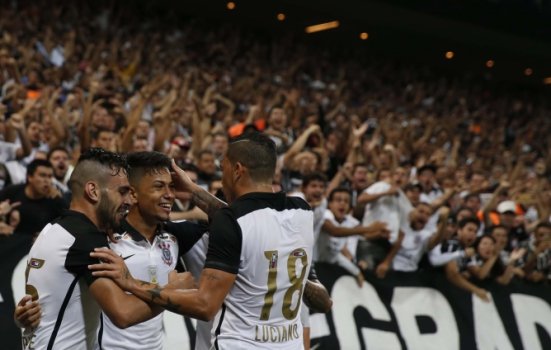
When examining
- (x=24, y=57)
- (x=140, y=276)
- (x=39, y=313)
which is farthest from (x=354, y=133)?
(x=39, y=313)

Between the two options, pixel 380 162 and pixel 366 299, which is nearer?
pixel 366 299

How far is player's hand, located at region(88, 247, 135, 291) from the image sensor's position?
12.7 ft

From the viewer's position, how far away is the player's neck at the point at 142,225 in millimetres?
4824

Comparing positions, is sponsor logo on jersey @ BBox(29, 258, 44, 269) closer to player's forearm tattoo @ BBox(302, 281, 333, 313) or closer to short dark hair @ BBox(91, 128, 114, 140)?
player's forearm tattoo @ BBox(302, 281, 333, 313)

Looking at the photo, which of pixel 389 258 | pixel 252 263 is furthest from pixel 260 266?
pixel 389 258

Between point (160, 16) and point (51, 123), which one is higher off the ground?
point (160, 16)

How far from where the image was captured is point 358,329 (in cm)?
844

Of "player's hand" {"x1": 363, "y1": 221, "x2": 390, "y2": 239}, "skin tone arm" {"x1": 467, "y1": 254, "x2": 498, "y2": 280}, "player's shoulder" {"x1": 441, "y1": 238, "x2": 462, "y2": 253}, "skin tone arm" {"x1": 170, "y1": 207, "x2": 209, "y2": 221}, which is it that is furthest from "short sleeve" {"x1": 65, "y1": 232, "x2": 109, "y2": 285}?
"skin tone arm" {"x1": 467, "y1": 254, "x2": 498, "y2": 280}

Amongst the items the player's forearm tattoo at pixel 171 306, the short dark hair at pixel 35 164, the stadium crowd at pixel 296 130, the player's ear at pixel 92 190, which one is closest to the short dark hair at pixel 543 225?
the stadium crowd at pixel 296 130

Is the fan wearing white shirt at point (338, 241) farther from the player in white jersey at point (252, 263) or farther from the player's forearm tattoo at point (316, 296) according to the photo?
the player in white jersey at point (252, 263)

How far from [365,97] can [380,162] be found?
431 inches

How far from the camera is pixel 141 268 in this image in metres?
4.68

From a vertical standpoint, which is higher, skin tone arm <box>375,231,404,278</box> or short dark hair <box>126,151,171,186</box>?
short dark hair <box>126,151,171,186</box>

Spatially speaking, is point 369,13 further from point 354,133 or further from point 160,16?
point 354,133
